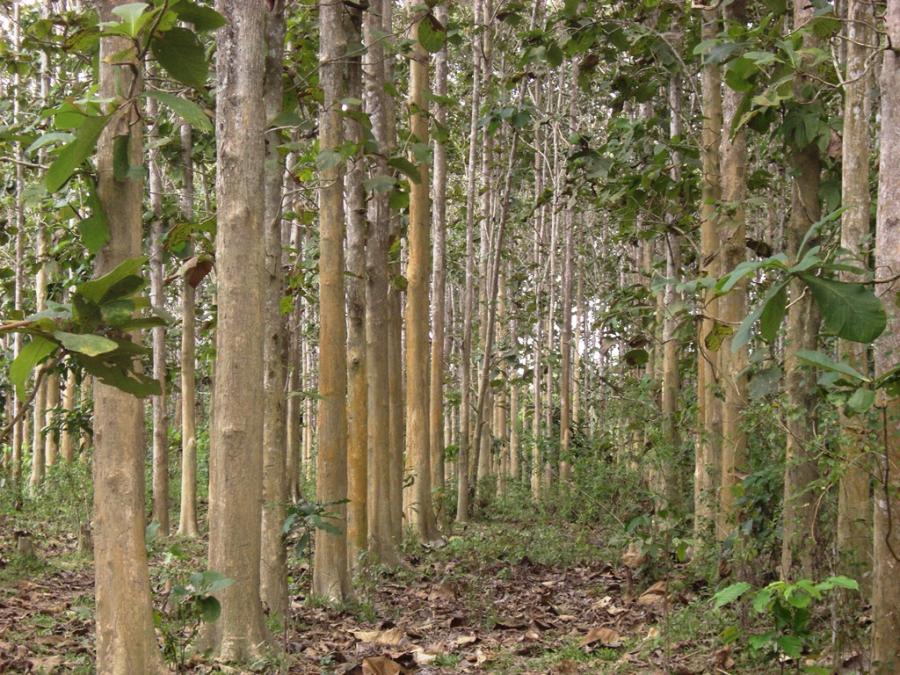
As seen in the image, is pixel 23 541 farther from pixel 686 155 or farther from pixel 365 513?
pixel 686 155

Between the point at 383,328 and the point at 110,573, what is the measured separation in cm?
572

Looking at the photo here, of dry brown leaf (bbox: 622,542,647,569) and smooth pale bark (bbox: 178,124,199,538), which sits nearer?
dry brown leaf (bbox: 622,542,647,569)

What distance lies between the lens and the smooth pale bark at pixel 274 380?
5.32 metres

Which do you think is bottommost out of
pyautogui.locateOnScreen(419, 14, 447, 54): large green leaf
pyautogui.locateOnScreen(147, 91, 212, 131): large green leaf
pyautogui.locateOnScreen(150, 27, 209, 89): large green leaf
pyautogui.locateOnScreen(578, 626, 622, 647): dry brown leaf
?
pyautogui.locateOnScreen(578, 626, 622, 647): dry brown leaf

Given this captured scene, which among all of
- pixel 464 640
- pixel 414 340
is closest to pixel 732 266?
pixel 464 640

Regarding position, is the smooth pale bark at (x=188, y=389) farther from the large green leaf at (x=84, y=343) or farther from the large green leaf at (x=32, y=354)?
the large green leaf at (x=84, y=343)

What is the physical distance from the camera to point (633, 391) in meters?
10.5

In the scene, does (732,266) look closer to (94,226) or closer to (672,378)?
(672,378)

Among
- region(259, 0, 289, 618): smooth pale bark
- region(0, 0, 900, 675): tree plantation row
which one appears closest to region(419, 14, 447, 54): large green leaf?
region(0, 0, 900, 675): tree plantation row

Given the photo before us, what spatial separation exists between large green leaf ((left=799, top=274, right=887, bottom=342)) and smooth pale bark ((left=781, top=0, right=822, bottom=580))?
2.26 metres

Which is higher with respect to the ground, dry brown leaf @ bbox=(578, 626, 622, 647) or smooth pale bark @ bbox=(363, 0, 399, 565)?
smooth pale bark @ bbox=(363, 0, 399, 565)

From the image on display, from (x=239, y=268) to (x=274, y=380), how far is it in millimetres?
1800

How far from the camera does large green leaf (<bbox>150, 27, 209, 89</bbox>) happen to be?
2.04 metres

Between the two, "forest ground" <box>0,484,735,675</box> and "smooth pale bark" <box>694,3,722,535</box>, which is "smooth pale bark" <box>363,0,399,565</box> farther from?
"smooth pale bark" <box>694,3,722,535</box>
